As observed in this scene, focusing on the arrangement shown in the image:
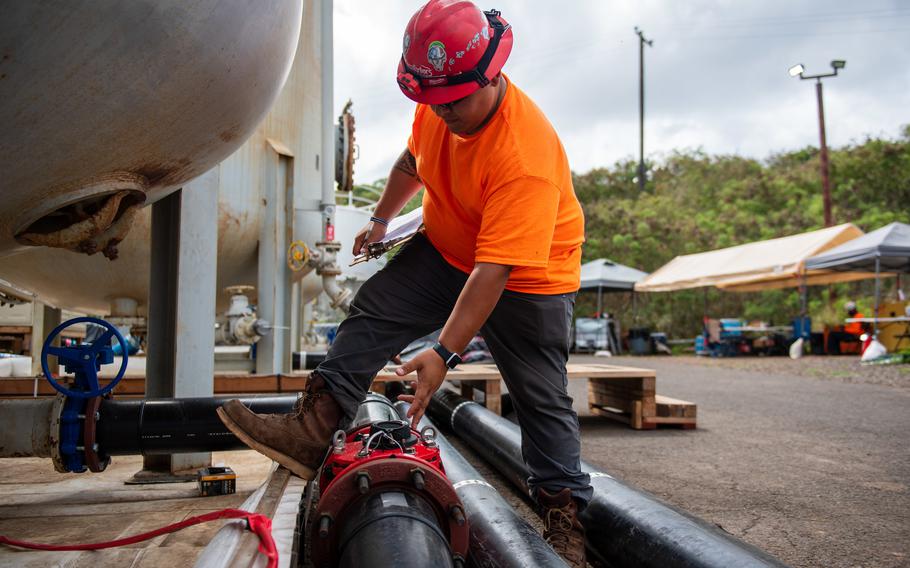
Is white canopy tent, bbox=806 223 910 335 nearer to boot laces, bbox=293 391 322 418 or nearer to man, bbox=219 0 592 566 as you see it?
man, bbox=219 0 592 566

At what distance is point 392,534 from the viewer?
135 cm

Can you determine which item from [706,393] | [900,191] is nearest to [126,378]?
[706,393]

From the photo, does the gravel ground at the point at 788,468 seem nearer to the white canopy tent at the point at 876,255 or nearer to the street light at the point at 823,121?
the white canopy tent at the point at 876,255

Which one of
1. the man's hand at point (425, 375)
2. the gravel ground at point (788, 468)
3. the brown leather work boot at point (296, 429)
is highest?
the man's hand at point (425, 375)

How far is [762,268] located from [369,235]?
1504 centimetres

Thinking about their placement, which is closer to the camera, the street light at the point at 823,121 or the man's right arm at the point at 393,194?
the man's right arm at the point at 393,194

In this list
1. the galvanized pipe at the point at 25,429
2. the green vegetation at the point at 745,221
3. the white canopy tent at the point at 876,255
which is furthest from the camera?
the green vegetation at the point at 745,221

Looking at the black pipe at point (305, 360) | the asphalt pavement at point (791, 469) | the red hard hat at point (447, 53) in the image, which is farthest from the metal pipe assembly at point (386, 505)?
the black pipe at point (305, 360)

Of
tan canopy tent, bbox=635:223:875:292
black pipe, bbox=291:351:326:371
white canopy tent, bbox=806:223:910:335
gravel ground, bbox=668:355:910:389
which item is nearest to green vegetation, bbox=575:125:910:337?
tan canopy tent, bbox=635:223:875:292

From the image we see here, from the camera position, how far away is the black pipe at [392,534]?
4.25 feet

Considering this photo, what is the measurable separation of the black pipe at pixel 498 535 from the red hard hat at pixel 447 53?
896 mm

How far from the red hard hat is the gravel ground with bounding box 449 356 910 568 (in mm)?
1812

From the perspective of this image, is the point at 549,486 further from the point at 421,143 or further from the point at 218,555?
the point at 421,143

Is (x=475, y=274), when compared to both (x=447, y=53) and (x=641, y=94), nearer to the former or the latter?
(x=447, y=53)
